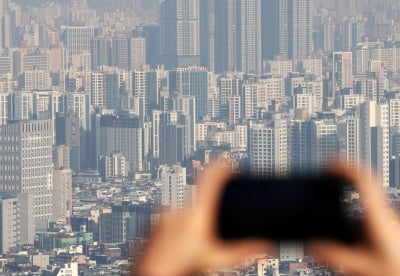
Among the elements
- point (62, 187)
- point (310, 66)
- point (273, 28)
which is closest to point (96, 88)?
point (310, 66)

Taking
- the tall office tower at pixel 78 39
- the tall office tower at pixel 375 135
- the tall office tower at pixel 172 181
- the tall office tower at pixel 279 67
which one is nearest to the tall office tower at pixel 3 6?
the tall office tower at pixel 78 39

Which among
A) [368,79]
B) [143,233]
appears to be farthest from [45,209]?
[143,233]

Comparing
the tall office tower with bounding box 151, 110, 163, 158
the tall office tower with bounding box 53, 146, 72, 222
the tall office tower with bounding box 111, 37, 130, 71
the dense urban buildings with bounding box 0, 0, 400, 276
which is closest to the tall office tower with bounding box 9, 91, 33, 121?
the dense urban buildings with bounding box 0, 0, 400, 276

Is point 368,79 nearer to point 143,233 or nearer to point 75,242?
point 75,242

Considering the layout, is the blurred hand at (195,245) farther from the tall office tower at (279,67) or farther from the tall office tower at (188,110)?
the tall office tower at (279,67)

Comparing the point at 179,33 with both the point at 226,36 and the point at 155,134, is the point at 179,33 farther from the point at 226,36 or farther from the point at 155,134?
the point at 155,134

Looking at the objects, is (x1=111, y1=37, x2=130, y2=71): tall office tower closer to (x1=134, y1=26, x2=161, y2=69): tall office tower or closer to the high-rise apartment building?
(x1=134, y1=26, x2=161, y2=69): tall office tower
